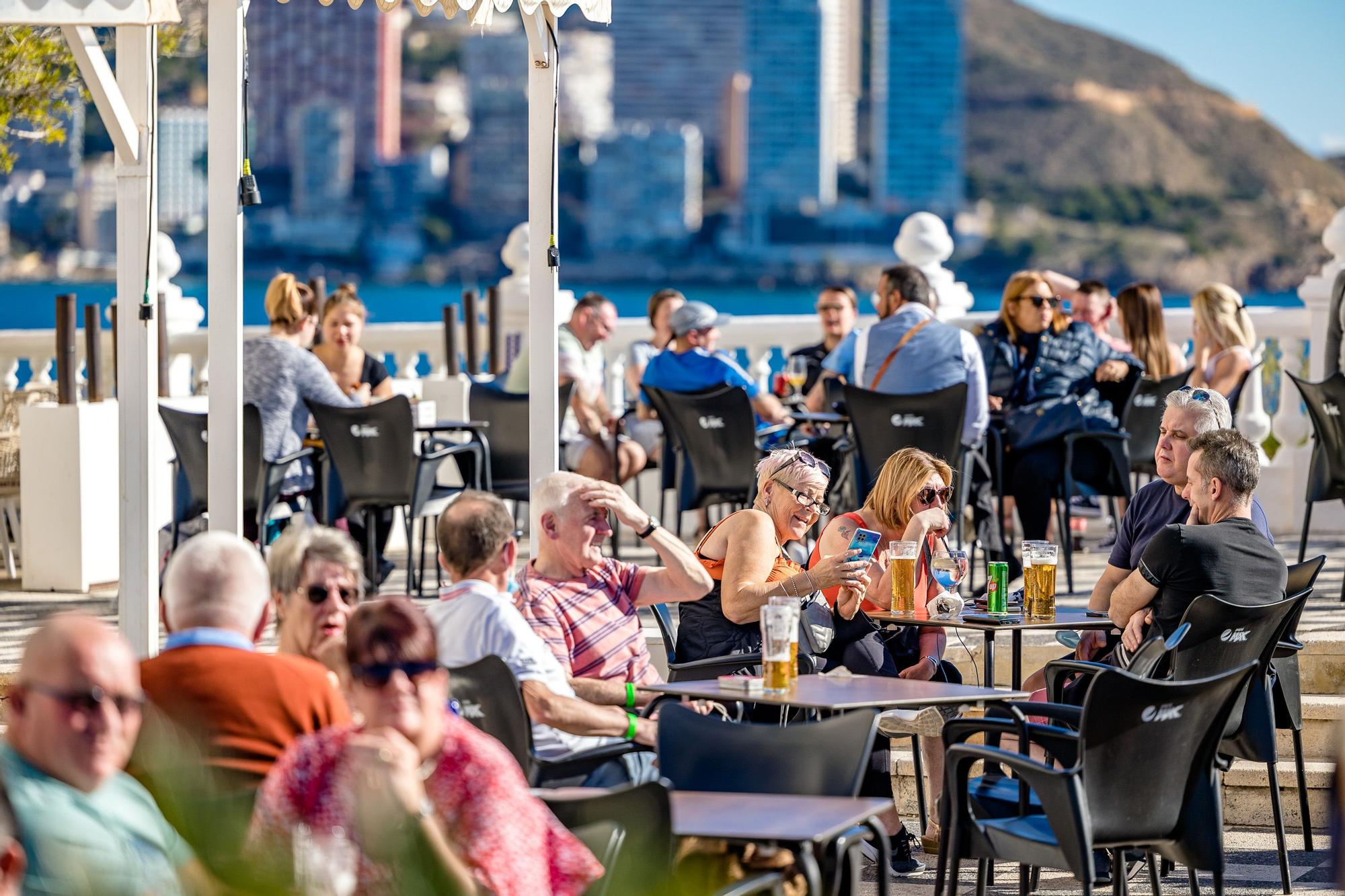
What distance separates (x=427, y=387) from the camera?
9484mm

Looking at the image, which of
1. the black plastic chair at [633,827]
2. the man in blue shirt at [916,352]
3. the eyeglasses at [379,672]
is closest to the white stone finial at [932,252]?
the man in blue shirt at [916,352]

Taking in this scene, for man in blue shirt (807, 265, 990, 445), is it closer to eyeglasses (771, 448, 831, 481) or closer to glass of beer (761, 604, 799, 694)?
eyeglasses (771, 448, 831, 481)

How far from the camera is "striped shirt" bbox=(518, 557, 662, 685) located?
166 inches

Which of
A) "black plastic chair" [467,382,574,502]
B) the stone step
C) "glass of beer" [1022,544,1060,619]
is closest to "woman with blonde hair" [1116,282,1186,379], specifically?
"black plastic chair" [467,382,574,502]

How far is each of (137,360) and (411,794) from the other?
3087 millimetres

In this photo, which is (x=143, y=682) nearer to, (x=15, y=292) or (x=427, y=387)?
(x=427, y=387)

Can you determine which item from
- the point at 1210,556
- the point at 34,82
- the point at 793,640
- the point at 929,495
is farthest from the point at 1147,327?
the point at 34,82

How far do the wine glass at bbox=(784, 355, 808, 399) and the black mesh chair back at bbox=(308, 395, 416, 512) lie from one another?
8.66 ft

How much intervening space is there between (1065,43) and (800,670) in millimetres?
99434

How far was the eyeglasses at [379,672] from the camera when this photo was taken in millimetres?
2633

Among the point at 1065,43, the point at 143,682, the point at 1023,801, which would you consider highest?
the point at 1065,43

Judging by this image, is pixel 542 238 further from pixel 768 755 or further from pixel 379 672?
pixel 379 672

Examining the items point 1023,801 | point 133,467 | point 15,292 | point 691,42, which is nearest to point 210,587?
point 1023,801

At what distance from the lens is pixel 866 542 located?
15.6ft
